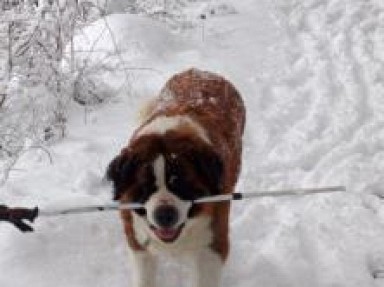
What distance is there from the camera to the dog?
3059mm

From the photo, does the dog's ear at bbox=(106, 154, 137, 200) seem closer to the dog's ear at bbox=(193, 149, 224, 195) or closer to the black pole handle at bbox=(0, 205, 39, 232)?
the dog's ear at bbox=(193, 149, 224, 195)

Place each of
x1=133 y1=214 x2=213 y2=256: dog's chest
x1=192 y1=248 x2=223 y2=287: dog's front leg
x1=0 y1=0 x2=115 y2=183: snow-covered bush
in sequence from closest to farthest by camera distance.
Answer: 1. x1=133 y1=214 x2=213 y2=256: dog's chest
2. x1=192 y1=248 x2=223 y2=287: dog's front leg
3. x1=0 y1=0 x2=115 y2=183: snow-covered bush

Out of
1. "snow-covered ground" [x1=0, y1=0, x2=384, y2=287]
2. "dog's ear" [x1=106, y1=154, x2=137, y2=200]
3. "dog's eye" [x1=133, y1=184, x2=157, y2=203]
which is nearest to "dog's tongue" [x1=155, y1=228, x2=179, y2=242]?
"dog's eye" [x1=133, y1=184, x2=157, y2=203]

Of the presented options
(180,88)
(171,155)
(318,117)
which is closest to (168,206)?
(171,155)

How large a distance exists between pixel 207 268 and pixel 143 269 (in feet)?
1.09

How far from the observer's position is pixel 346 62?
614 cm

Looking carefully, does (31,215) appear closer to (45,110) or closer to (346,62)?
(45,110)

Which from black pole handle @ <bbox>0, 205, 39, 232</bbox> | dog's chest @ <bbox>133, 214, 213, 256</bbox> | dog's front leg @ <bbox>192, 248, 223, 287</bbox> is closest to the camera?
black pole handle @ <bbox>0, 205, 39, 232</bbox>

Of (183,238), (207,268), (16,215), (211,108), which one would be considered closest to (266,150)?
(211,108)

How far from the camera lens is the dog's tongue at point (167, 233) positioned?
10.2 feet

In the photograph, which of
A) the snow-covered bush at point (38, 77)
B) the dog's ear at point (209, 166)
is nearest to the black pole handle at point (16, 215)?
the dog's ear at point (209, 166)

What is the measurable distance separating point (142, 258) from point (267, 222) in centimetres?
97

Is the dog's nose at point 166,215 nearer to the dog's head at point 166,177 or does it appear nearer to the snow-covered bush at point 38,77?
the dog's head at point 166,177

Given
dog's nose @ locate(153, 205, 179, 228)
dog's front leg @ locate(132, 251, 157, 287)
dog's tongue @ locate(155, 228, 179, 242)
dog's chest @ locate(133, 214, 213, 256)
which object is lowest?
dog's front leg @ locate(132, 251, 157, 287)
